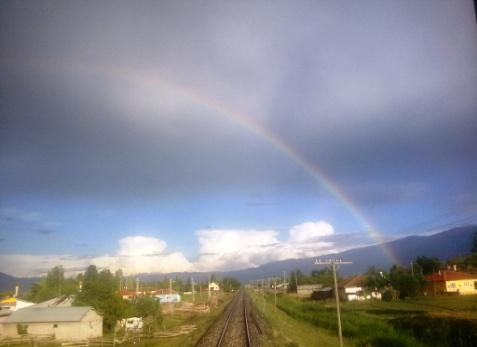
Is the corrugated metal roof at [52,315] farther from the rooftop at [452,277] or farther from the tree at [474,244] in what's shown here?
the tree at [474,244]

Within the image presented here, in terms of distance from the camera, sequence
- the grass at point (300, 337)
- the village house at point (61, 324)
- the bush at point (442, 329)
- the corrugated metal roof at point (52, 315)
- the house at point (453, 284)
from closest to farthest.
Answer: the bush at point (442, 329) → the grass at point (300, 337) → the village house at point (61, 324) → the corrugated metal roof at point (52, 315) → the house at point (453, 284)

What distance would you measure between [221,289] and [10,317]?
439 ft

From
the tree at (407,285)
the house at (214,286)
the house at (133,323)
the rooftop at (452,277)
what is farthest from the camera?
the house at (214,286)

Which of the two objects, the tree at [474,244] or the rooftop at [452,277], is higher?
the tree at [474,244]

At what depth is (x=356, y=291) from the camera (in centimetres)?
6194

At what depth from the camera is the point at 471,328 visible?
72.1 ft

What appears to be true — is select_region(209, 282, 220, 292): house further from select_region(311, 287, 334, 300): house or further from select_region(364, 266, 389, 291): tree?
select_region(364, 266, 389, 291): tree

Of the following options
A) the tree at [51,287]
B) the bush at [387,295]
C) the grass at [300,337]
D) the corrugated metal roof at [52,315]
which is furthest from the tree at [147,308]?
the bush at [387,295]

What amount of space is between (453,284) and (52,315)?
49.5m

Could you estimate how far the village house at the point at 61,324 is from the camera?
27.7 meters

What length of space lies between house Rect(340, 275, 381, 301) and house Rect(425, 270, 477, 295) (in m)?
7.58

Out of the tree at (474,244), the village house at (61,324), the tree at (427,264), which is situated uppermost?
the tree at (474,244)

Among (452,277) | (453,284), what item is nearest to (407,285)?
(453,284)

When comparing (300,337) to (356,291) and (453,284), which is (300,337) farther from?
(356,291)
